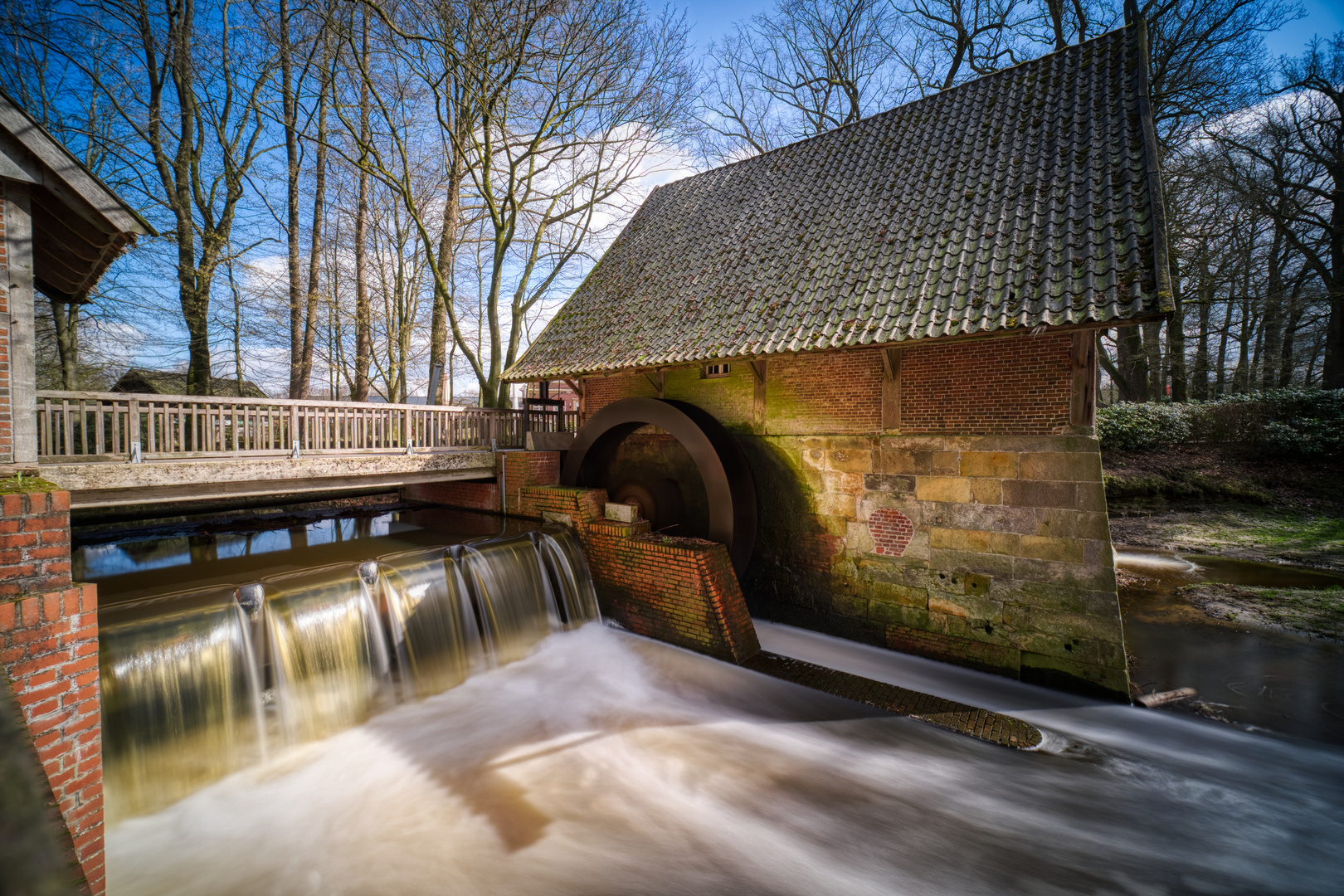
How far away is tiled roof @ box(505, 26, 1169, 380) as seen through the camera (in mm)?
5203

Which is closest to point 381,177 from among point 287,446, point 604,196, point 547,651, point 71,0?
point 604,196

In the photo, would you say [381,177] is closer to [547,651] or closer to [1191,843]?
[547,651]

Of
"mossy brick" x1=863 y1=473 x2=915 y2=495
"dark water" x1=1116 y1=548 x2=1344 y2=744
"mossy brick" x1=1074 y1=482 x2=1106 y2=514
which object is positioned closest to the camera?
"dark water" x1=1116 y1=548 x2=1344 y2=744

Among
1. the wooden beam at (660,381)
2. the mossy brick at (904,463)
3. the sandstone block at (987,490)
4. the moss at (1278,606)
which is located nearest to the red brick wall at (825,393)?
the mossy brick at (904,463)

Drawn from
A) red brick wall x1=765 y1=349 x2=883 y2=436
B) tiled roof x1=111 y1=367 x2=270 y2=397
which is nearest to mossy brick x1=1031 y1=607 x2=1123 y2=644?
red brick wall x1=765 y1=349 x2=883 y2=436

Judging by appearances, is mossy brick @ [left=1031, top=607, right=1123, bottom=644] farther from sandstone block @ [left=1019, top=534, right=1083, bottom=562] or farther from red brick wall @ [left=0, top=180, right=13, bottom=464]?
red brick wall @ [left=0, top=180, right=13, bottom=464]

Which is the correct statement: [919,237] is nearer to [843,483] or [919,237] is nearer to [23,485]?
[843,483]

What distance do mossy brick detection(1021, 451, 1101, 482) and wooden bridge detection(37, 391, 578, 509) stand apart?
22.9ft

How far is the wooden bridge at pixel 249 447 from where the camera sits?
17.4 ft

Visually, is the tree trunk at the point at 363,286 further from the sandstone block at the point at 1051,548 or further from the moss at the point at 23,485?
the sandstone block at the point at 1051,548

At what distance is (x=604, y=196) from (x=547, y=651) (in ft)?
36.4

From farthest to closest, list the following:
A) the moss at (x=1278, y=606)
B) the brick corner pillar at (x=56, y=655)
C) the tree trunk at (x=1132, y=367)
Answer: the tree trunk at (x=1132, y=367)
the moss at (x=1278, y=606)
the brick corner pillar at (x=56, y=655)

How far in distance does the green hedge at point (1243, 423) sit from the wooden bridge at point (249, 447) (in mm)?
13312

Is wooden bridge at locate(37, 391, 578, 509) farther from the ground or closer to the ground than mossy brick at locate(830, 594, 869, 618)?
farther from the ground
